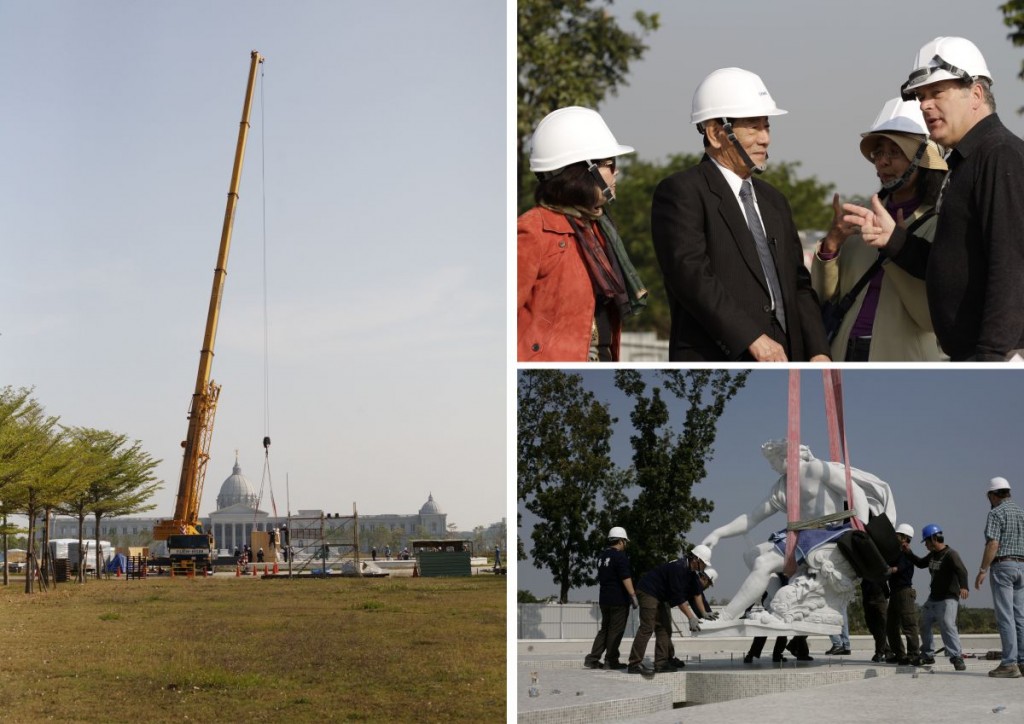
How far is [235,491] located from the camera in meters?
65.6

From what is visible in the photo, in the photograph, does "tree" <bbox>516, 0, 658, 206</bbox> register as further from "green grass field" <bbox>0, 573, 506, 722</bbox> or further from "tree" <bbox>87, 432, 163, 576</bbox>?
"tree" <bbox>87, 432, 163, 576</bbox>

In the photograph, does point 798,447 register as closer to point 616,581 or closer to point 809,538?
point 809,538

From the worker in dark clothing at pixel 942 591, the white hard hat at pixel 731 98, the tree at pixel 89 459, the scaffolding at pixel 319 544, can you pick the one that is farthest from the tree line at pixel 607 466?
the scaffolding at pixel 319 544

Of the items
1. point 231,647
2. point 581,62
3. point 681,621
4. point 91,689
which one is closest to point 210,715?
point 91,689

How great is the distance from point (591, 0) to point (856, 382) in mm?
5832

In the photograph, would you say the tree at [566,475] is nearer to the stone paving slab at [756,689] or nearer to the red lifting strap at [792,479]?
the stone paving slab at [756,689]

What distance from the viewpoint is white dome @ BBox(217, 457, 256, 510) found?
6347cm

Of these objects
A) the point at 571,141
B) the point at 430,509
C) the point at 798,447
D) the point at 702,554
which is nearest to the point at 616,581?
the point at 702,554

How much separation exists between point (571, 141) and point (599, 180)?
7.9 inches

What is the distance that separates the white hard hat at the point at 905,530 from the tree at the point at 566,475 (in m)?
1.27

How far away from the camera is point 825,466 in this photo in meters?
6.57

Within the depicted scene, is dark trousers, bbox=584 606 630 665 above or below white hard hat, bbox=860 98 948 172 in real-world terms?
below

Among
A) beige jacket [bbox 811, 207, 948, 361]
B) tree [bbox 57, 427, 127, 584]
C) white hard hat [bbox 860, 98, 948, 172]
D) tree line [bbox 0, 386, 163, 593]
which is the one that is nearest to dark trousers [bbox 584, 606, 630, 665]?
beige jacket [bbox 811, 207, 948, 361]

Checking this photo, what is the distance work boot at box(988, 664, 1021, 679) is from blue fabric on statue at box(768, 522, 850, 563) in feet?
2.91
